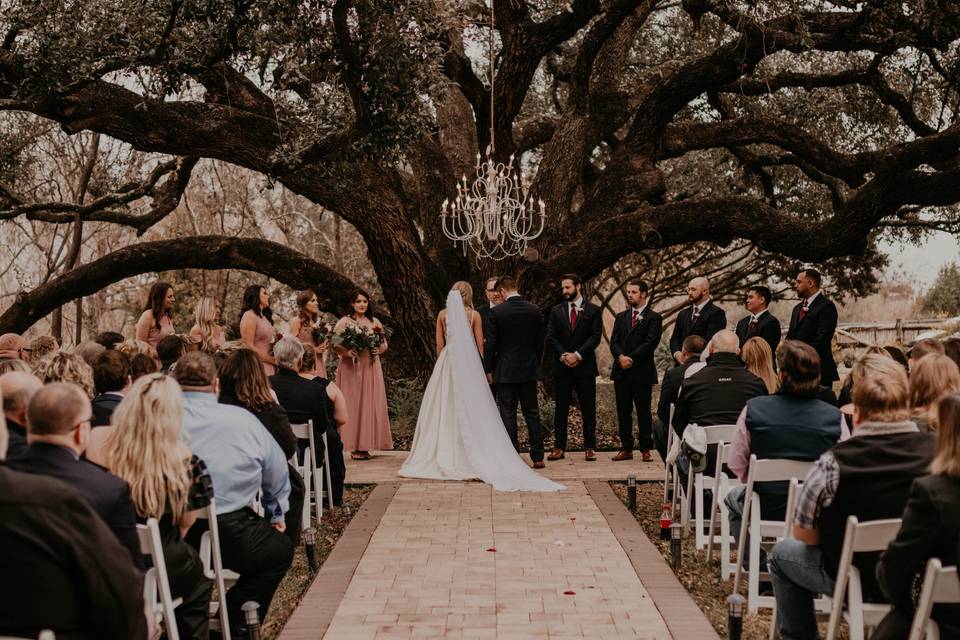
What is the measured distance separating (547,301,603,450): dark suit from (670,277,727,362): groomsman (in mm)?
934

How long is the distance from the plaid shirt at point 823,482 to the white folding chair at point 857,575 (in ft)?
0.54

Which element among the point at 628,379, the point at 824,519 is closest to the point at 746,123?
the point at 628,379

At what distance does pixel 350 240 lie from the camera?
105ft

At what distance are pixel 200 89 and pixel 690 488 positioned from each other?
12861 millimetres

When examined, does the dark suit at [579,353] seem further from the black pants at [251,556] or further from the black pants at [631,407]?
the black pants at [251,556]

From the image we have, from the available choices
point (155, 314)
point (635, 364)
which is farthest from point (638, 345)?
point (155, 314)

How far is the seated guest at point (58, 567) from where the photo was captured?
10.8 ft

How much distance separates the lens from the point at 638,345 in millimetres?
12102

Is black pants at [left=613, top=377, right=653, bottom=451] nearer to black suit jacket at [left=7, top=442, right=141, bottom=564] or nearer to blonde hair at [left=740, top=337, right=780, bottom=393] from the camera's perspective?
blonde hair at [left=740, top=337, right=780, bottom=393]

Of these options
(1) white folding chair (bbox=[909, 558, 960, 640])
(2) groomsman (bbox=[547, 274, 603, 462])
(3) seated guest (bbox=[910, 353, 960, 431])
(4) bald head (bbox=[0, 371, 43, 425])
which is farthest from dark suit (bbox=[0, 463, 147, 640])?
(2) groomsman (bbox=[547, 274, 603, 462])

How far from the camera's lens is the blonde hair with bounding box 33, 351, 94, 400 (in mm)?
6031

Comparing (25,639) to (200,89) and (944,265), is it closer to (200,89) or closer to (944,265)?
(200,89)

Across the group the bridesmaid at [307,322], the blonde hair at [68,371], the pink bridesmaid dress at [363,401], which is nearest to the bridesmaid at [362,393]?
the pink bridesmaid dress at [363,401]

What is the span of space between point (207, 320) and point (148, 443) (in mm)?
5926
